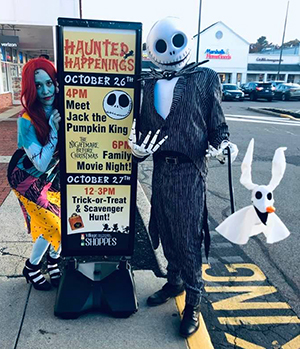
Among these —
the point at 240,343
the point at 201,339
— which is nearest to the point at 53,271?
the point at 201,339

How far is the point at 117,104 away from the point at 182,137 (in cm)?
50

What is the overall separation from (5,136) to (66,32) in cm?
732

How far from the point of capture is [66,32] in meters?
2.16

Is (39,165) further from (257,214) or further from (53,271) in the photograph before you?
(257,214)

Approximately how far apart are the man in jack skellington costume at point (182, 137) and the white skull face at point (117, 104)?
0.11 meters

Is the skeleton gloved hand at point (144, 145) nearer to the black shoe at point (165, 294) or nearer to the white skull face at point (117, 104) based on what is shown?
the white skull face at point (117, 104)

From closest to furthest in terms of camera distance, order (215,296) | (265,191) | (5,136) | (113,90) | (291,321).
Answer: (265,191)
(113,90)
(291,321)
(215,296)
(5,136)

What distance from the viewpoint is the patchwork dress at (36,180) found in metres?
2.25

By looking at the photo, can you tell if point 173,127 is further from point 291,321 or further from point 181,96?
point 291,321

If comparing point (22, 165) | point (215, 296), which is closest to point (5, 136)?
point (22, 165)

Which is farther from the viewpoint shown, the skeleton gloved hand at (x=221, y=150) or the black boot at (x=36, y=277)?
the black boot at (x=36, y=277)

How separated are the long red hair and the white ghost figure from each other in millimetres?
1294

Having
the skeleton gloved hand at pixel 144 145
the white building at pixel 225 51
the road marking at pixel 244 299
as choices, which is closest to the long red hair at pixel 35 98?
the skeleton gloved hand at pixel 144 145

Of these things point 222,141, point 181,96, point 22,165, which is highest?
point 181,96
